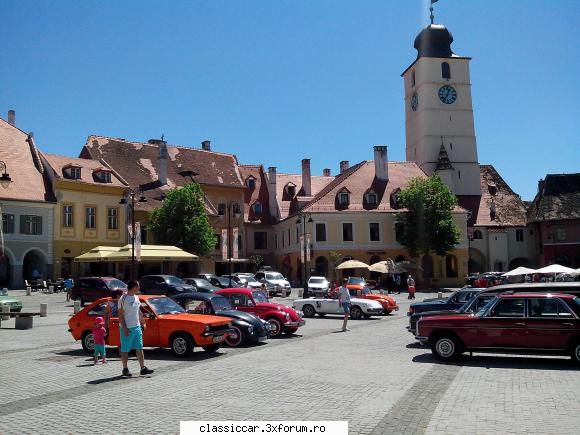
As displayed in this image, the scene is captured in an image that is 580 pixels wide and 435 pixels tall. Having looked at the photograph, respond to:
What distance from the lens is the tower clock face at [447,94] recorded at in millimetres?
75625

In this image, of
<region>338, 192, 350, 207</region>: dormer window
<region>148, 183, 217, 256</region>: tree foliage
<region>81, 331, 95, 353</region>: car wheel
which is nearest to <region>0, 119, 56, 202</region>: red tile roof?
<region>148, 183, 217, 256</region>: tree foliage

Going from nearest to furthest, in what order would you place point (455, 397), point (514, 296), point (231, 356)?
point (455, 397)
point (514, 296)
point (231, 356)

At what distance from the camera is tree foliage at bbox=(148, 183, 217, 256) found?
4866 centimetres

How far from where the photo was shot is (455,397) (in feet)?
32.3

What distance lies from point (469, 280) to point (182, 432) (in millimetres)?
48305

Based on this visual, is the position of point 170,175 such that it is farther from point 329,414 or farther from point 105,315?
point 329,414

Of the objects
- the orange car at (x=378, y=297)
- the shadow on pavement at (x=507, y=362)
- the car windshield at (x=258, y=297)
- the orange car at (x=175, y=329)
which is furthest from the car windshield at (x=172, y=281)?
the shadow on pavement at (x=507, y=362)

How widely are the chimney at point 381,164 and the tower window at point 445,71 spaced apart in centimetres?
2099

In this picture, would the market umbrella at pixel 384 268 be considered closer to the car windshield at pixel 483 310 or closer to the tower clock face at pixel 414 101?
the car windshield at pixel 483 310

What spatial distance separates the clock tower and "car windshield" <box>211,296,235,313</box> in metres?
56.1

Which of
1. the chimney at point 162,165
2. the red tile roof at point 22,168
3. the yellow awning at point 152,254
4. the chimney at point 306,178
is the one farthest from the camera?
the chimney at point 306,178

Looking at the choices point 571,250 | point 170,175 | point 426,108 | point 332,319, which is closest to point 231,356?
point 332,319

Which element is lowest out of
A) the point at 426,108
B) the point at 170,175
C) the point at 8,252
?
the point at 8,252

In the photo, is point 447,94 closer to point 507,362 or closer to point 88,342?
point 507,362
